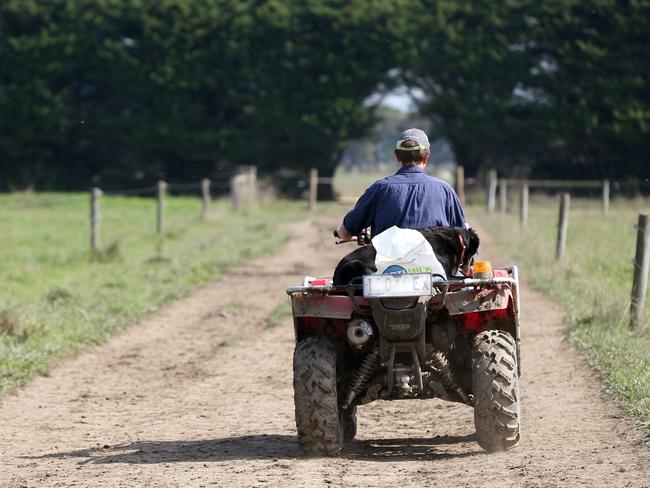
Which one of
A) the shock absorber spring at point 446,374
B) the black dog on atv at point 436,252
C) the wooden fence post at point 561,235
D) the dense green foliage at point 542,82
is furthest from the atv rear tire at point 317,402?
the dense green foliage at point 542,82

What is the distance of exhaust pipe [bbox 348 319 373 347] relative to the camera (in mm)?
6723

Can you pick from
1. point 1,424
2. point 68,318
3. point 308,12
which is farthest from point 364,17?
point 1,424

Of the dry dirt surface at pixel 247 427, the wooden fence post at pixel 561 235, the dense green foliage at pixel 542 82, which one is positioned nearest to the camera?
the dry dirt surface at pixel 247 427

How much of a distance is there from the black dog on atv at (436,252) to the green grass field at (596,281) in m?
1.56

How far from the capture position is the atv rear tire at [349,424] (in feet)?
24.4

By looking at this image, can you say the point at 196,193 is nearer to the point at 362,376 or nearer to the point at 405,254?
the point at 362,376

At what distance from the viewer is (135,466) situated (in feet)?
22.1

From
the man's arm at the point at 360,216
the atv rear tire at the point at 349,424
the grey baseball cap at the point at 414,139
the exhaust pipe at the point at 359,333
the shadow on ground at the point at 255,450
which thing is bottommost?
the shadow on ground at the point at 255,450

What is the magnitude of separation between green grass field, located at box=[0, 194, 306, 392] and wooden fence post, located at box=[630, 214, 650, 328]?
201 inches

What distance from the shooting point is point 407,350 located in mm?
6770

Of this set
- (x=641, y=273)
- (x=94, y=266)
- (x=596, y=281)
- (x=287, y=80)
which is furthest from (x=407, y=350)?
(x=287, y=80)

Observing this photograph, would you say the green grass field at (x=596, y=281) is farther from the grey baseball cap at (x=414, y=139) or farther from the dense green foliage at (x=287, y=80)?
the dense green foliage at (x=287, y=80)

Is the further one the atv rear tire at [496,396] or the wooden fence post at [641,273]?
the wooden fence post at [641,273]

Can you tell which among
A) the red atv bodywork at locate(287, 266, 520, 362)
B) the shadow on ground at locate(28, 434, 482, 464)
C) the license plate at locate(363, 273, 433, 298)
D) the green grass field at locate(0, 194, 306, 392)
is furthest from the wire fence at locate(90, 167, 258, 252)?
the license plate at locate(363, 273, 433, 298)
